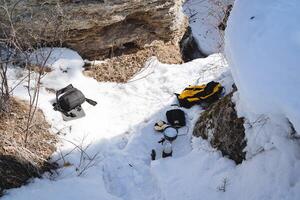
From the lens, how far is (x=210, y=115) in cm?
500

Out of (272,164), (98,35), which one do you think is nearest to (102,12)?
(98,35)

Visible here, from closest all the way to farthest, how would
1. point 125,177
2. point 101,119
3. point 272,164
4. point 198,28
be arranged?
point 272,164 < point 125,177 < point 101,119 < point 198,28

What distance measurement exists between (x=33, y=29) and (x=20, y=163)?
2439 millimetres

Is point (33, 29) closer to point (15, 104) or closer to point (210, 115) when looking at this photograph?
point (15, 104)

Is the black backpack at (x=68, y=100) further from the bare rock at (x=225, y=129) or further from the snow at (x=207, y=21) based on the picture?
the snow at (x=207, y=21)

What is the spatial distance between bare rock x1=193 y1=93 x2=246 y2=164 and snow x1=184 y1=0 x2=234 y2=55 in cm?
329

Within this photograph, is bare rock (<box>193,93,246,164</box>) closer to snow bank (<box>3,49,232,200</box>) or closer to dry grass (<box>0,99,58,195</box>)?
snow bank (<box>3,49,232,200</box>)

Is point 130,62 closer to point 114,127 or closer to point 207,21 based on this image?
point 114,127

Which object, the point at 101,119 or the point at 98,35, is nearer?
the point at 101,119

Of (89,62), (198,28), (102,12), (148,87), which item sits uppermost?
(102,12)

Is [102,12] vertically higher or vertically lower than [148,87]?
higher

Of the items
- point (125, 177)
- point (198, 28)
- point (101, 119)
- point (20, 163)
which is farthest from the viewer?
point (198, 28)

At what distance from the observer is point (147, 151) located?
5281 millimetres

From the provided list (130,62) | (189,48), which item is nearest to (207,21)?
(189,48)
